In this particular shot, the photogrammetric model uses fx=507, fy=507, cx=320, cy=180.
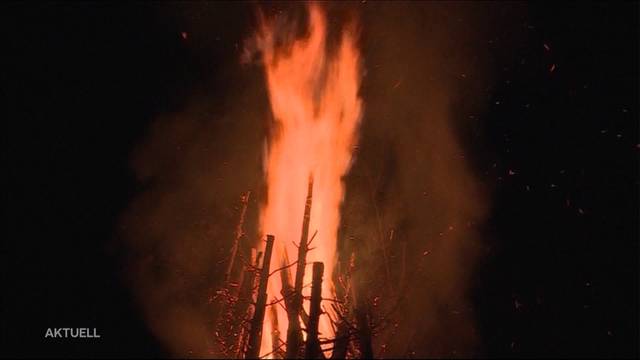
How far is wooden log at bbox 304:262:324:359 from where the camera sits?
21.9 ft

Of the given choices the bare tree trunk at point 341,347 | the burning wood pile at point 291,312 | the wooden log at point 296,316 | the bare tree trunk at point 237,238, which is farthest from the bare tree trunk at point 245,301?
the bare tree trunk at point 341,347

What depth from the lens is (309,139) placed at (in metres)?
10.3

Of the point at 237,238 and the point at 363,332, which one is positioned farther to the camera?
the point at 237,238

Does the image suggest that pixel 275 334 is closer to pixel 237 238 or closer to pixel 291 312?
pixel 291 312

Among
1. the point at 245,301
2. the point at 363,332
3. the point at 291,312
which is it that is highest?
the point at 245,301

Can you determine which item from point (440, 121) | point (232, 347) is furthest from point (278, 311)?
point (440, 121)

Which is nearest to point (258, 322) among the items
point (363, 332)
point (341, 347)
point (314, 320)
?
point (314, 320)

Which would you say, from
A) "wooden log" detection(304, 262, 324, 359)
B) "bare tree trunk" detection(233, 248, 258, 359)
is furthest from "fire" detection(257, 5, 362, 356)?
"wooden log" detection(304, 262, 324, 359)

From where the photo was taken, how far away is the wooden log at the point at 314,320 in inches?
262

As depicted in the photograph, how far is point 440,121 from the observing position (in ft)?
41.7

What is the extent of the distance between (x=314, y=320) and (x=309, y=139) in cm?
444

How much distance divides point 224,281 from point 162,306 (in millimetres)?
2142

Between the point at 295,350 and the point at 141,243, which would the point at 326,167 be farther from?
the point at 141,243

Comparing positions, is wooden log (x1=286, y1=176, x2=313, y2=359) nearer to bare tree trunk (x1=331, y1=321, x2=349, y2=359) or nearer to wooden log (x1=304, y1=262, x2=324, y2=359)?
wooden log (x1=304, y1=262, x2=324, y2=359)
